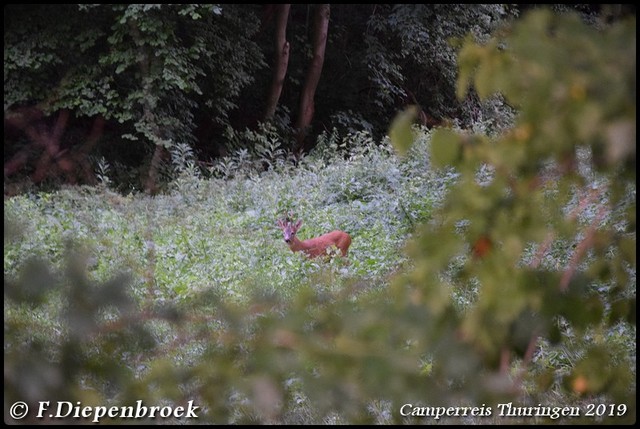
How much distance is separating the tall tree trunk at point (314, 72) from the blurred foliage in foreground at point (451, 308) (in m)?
15.6

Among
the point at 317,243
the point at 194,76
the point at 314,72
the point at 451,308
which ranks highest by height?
the point at 451,308

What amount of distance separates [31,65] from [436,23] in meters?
8.95

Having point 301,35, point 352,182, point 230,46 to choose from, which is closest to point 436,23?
point 301,35

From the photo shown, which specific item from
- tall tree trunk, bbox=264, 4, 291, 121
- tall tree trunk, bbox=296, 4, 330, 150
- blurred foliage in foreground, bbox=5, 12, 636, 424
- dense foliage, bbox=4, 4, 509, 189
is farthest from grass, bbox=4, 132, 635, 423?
tall tree trunk, bbox=296, 4, 330, 150

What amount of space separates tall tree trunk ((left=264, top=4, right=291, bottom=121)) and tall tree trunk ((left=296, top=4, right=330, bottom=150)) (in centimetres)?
78

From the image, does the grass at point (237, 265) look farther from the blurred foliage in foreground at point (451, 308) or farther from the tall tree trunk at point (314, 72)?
the tall tree trunk at point (314, 72)

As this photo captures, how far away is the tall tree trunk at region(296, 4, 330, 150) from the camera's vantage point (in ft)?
55.9

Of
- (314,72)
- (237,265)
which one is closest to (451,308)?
(237,265)

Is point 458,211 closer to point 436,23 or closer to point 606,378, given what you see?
point 606,378

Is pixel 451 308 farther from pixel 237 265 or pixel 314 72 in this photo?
pixel 314 72
